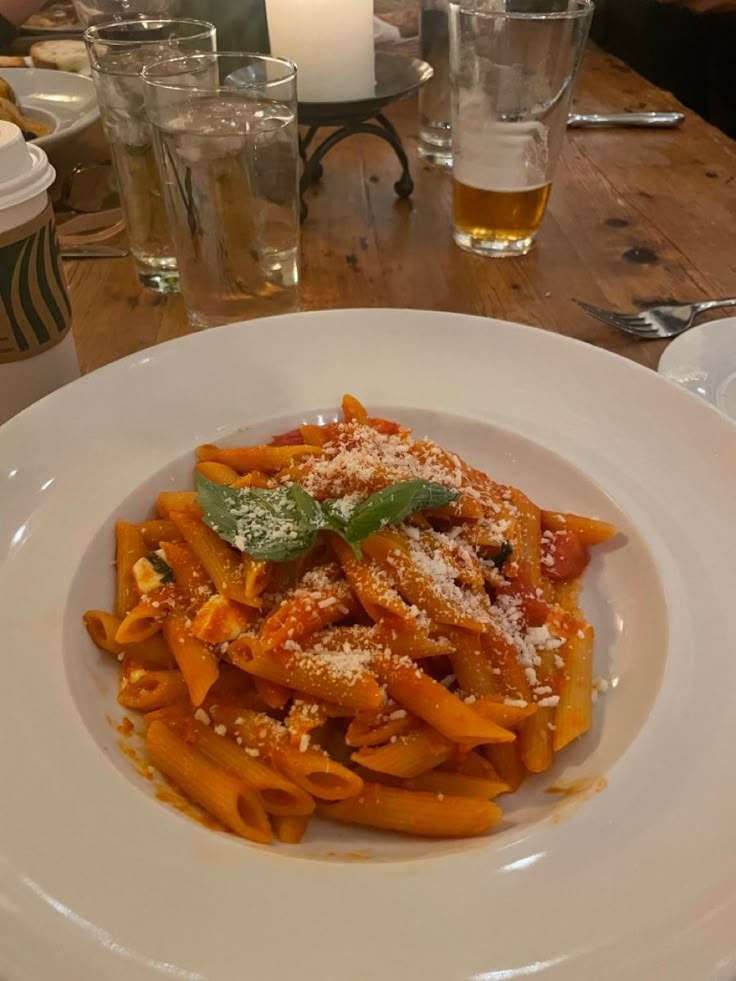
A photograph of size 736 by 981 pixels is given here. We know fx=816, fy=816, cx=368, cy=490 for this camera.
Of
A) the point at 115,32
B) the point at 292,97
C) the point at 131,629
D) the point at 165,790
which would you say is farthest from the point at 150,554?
the point at 115,32

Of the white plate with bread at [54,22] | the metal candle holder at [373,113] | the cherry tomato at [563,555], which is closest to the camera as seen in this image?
the cherry tomato at [563,555]

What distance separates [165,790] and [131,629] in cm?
23

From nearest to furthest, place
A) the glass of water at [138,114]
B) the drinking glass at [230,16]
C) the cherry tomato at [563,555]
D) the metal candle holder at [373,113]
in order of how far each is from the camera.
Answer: the cherry tomato at [563,555], the glass of water at [138,114], the metal candle holder at [373,113], the drinking glass at [230,16]

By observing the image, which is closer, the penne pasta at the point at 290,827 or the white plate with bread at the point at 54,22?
the penne pasta at the point at 290,827

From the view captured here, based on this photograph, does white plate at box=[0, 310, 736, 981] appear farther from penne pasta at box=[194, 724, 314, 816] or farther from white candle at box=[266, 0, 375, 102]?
white candle at box=[266, 0, 375, 102]

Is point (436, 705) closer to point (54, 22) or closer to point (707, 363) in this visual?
point (707, 363)

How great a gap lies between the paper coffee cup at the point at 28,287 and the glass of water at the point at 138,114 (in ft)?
1.72

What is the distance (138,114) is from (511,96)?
0.85 metres

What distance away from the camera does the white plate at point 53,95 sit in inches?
94.8

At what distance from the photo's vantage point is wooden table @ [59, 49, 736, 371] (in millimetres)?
1853

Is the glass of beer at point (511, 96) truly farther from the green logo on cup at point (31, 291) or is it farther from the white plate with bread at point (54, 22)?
the white plate with bread at point (54, 22)

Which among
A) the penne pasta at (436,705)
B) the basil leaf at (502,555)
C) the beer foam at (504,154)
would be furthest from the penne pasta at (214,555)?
the beer foam at (504,154)

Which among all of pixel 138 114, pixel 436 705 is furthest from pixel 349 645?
pixel 138 114

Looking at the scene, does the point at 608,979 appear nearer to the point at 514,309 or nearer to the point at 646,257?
the point at 514,309
